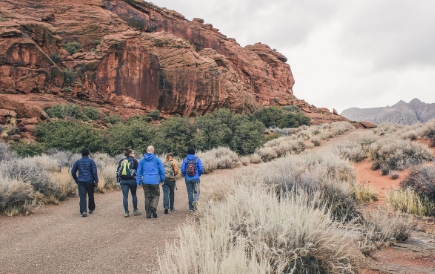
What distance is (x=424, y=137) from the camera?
16.9 meters

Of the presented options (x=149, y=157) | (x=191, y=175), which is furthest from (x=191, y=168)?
(x=149, y=157)

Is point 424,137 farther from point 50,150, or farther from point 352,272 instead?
point 50,150

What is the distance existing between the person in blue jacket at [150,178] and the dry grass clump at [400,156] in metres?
8.81

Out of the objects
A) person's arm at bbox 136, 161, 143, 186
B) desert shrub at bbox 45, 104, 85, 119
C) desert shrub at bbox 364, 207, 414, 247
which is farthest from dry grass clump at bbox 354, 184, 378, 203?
desert shrub at bbox 45, 104, 85, 119

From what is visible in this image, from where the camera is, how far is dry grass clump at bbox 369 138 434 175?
11.5m

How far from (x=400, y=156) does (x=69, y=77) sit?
39125 millimetres

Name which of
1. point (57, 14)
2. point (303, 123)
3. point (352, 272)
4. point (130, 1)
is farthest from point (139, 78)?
point (352, 272)

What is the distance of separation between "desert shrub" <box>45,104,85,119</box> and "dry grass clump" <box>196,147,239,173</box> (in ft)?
65.3

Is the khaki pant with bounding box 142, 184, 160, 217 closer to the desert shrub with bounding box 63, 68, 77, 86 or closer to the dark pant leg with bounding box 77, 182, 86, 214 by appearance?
the dark pant leg with bounding box 77, 182, 86, 214

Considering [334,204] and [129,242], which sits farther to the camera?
[334,204]

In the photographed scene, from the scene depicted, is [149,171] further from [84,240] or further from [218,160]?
[218,160]

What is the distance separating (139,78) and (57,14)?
2174 cm

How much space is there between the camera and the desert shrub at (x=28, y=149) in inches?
781

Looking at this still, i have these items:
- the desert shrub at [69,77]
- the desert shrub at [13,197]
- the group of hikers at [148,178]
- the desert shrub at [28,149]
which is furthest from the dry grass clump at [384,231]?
the desert shrub at [69,77]
